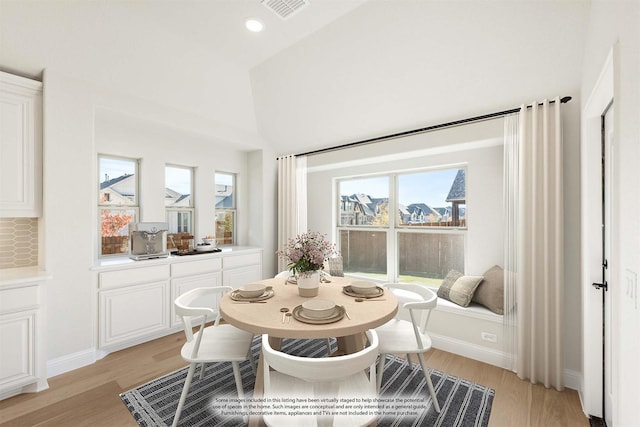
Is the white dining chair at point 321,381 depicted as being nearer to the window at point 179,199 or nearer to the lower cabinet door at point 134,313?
the lower cabinet door at point 134,313

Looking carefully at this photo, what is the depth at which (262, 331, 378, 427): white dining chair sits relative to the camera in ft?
3.87

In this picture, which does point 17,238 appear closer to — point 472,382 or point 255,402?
point 255,402

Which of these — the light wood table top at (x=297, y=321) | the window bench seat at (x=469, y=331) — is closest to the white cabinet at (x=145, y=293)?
the light wood table top at (x=297, y=321)

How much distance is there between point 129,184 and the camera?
3408 mm

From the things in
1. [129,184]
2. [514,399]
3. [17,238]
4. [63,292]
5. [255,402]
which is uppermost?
[129,184]

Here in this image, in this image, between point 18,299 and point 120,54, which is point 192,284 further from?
point 120,54

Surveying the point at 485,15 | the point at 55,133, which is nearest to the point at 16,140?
the point at 55,133

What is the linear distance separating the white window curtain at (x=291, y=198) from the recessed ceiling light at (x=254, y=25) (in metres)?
1.79

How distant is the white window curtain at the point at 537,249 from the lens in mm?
2188

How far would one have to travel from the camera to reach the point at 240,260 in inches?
153

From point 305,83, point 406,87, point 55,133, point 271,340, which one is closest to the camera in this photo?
point 271,340

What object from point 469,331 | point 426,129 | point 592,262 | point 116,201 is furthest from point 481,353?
point 116,201

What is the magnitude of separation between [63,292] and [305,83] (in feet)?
10.3

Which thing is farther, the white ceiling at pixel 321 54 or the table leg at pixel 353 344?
the white ceiling at pixel 321 54
